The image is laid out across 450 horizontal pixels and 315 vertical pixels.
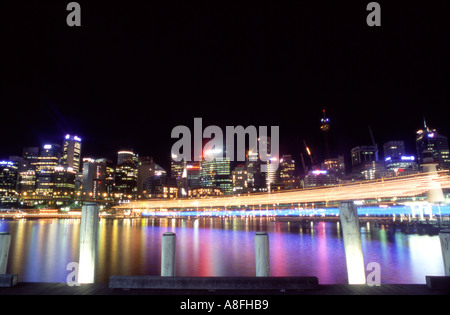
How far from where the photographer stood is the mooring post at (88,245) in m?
7.63

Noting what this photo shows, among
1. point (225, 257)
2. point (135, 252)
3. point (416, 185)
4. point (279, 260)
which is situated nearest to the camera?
point (279, 260)

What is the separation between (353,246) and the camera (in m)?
7.48

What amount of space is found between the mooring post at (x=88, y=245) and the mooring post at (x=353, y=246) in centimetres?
683

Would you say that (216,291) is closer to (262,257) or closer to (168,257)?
(262,257)

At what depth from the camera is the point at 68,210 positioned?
19338 cm

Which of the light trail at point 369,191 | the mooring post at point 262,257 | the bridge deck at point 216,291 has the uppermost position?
the light trail at point 369,191

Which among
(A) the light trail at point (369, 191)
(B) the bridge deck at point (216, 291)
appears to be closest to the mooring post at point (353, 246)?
(B) the bridge deck at point (216, 291)

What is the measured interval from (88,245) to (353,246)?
7.19m

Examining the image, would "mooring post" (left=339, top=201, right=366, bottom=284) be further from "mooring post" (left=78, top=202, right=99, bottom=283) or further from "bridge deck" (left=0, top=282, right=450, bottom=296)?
"mooring post" (left=78, top=202, right=99, bottom=283)

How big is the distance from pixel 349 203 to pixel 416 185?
59.1m

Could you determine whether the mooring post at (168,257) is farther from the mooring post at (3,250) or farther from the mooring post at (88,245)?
the mooring post at (3,250)

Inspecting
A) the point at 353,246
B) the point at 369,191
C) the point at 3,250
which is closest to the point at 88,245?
the point at 3,250
